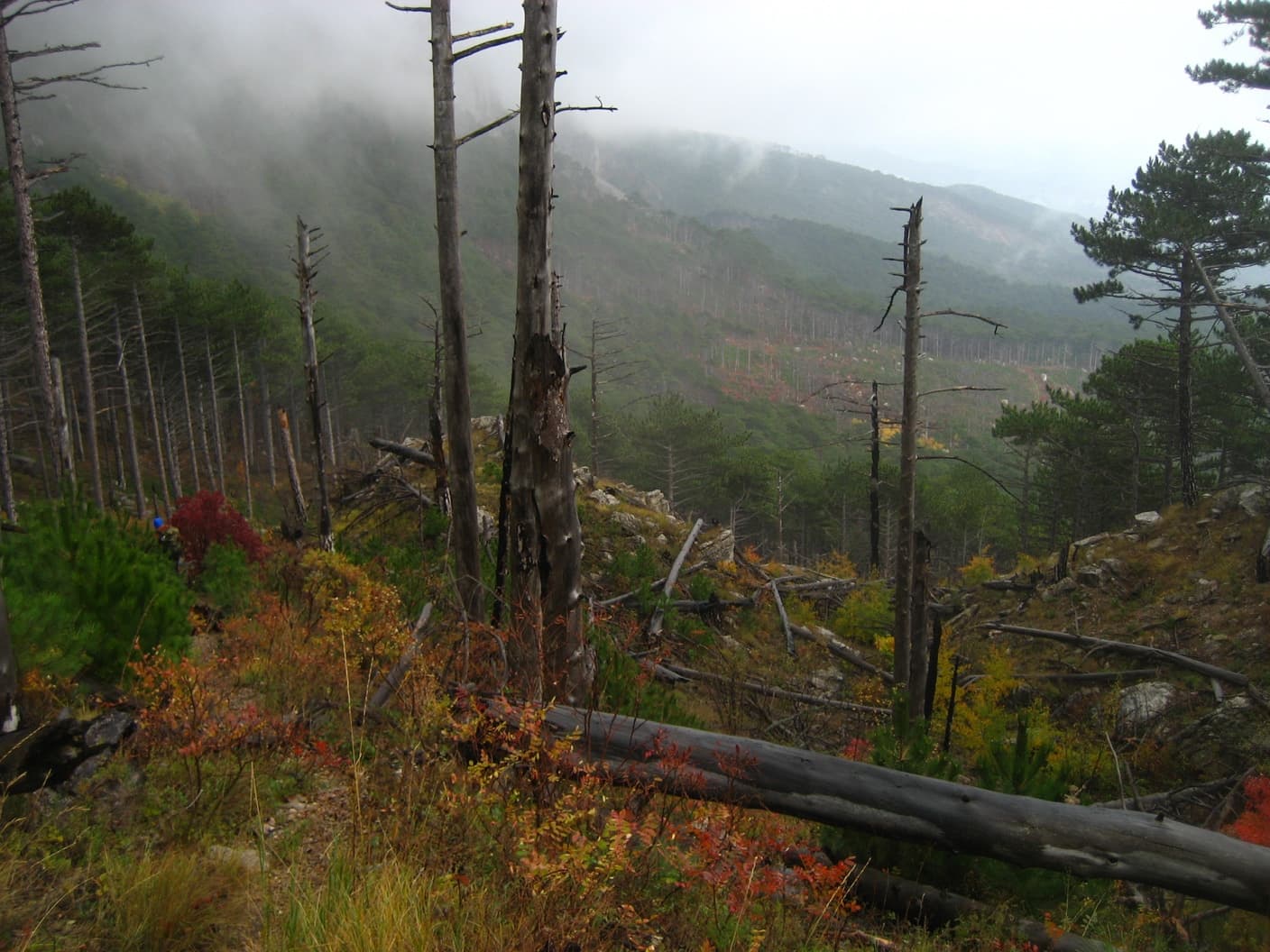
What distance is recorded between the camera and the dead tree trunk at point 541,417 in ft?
15.9

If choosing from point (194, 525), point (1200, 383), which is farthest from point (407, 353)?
point (1200, 383)

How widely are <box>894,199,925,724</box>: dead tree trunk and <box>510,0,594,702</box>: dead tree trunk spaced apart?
6.79 metres

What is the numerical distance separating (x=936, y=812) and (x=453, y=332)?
596 centimetres

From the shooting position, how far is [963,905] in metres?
3.95

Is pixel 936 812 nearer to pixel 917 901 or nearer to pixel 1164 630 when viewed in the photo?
pixel 917 901

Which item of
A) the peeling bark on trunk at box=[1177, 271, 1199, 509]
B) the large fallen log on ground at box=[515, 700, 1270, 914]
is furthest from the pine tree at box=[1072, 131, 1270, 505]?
the large fallen log on ground at box=[515, 700, 1270, 914]

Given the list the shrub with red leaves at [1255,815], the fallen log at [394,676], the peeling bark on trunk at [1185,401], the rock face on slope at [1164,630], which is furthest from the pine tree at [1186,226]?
the fallen log at [394,676]

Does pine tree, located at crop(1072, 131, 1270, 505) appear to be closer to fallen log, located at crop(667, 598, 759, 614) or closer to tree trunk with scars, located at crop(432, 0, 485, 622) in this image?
fallen log, located at crop(667, 598, 759, 614)

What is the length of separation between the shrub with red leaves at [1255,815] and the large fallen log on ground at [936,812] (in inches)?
83.3

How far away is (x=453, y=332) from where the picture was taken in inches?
283

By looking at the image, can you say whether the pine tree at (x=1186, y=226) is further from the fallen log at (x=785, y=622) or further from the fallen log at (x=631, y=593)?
the fallen log at (x=631, y=593)

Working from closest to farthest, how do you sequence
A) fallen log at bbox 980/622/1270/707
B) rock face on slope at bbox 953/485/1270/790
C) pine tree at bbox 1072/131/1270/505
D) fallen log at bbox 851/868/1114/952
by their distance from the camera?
fallen log at bbox 851/868/1114/952
rock face on slope at bbox 953/485/1270/790
fallen log at bbox 980/622/1270/707
pine tree at bbox 1072/131/1270/505

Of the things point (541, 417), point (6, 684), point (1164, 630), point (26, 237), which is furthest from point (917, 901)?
point (26, 237)

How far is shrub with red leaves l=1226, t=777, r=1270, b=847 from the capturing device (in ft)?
18.2
